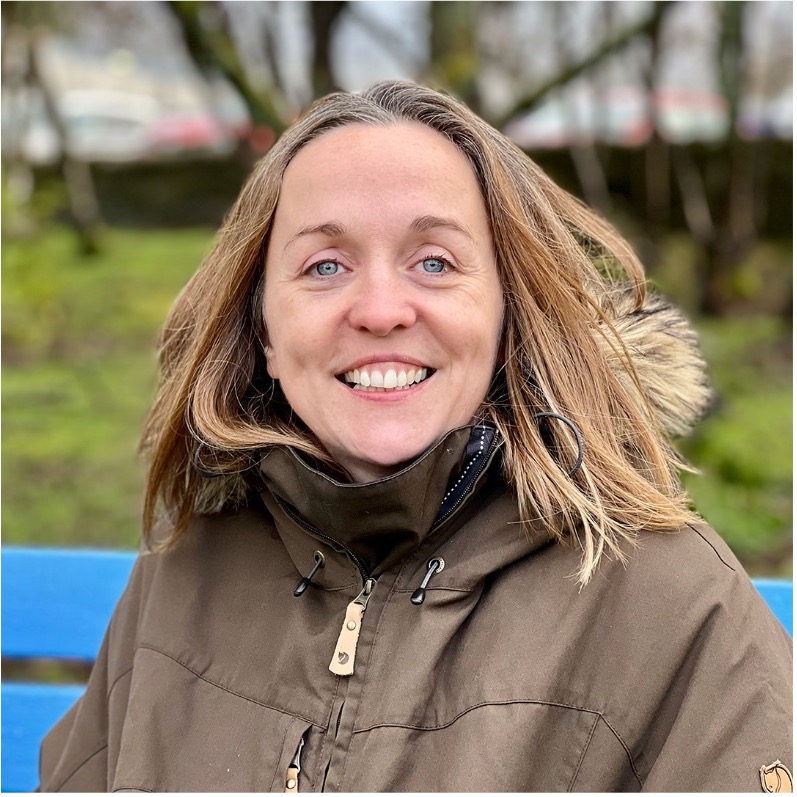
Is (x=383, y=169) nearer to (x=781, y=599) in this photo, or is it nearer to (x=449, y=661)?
(x=449, y=661)

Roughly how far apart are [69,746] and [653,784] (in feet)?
4.30

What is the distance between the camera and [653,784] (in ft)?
5.03

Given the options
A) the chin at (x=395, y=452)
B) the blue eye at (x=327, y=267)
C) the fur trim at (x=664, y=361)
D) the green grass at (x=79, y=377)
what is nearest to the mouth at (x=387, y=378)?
the chin at (x=395, y=452)

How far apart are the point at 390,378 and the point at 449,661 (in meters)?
0.54

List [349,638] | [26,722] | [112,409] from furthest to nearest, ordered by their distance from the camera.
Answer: [112,409]
[26,722]
[349,638]

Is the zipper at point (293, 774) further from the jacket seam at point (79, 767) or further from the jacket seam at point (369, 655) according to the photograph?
the jacket seam at point (79, 767)

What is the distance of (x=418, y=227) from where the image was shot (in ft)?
5.83

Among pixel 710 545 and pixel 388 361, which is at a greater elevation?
pixel 388 361

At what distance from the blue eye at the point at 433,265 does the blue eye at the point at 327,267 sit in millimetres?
172

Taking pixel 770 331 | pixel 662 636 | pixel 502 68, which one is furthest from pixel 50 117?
pixel 662 636

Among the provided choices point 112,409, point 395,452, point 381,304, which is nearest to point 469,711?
point 395,452

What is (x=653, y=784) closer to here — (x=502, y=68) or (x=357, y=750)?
(x=357, y=750)

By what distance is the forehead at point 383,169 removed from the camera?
Result: 1784mm

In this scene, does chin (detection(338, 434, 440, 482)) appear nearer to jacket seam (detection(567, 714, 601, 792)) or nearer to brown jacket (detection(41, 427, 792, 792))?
brown jacket (detection(41, 427, 792, 792))
